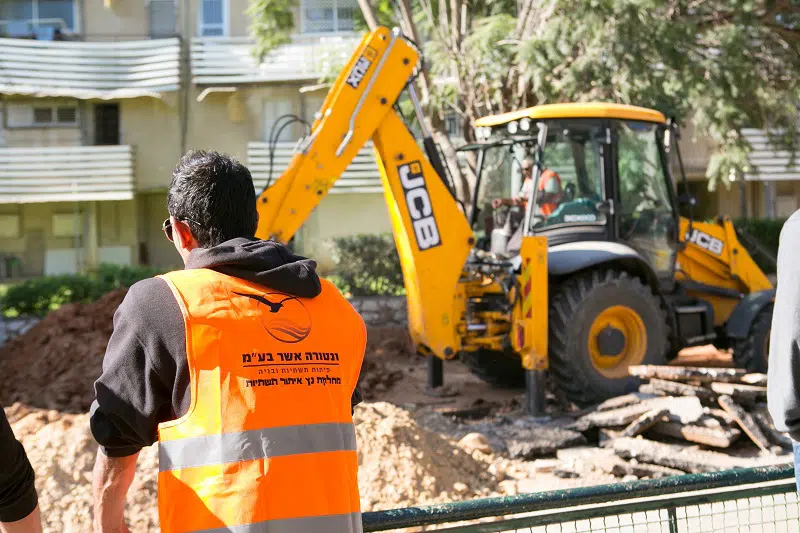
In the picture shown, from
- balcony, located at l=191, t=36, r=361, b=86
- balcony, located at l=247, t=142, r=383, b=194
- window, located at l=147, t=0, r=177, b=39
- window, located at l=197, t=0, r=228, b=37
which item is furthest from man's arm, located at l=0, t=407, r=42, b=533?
window, located at l=147, t=0, r=177, b=39

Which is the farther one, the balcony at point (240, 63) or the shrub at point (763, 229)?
the balcony at point (240, 63)

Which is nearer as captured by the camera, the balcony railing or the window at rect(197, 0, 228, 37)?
the window at rect(197, 0, 228, 37)

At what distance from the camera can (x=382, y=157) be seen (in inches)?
346

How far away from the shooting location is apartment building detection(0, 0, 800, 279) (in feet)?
75.0

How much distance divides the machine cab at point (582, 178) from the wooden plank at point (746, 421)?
2017 millimetres

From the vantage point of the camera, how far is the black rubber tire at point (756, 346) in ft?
30.9

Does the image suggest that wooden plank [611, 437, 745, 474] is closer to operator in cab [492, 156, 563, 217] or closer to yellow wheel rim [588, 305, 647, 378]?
yellow wheel rim [588, 305, 647, 378]

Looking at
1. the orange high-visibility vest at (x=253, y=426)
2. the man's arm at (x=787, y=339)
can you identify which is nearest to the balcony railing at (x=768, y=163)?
the man's arm at (x=787, y=339)

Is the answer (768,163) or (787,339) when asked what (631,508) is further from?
(768,163)

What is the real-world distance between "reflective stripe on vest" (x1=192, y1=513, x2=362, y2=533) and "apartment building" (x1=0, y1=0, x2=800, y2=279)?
802 inches

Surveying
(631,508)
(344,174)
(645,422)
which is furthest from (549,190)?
(344,174)

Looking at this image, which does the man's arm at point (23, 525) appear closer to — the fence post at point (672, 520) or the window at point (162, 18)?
the fence post at point (672, 520)

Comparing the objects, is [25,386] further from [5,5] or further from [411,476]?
[5,5]

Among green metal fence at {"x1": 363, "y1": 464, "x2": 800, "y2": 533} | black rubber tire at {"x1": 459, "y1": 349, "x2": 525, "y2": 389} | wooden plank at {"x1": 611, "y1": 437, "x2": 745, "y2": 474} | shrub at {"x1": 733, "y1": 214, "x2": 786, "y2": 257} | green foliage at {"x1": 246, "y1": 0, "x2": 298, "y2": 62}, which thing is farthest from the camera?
shrub at {"x1": 733, "y1": 214, "x2": 786, "y2": 257}
